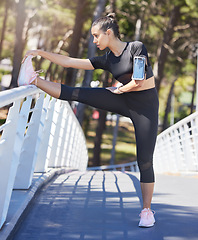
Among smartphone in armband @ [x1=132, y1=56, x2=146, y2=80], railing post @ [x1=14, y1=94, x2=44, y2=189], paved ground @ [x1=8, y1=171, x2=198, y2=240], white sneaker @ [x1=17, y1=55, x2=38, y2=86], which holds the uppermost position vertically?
smartphone in armband @ [x1=132, y1=56, x2=146, y2=80]

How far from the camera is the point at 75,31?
2508 cm

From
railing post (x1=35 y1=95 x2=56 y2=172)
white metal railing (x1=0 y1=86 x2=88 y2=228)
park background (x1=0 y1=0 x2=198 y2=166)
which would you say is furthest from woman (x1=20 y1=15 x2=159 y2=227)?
park background (x1=0 y1=0 x2=198 y2=166)

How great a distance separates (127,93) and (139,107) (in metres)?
0.15

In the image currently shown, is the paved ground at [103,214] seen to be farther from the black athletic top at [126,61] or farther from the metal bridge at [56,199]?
the black athletic top at [126,61]

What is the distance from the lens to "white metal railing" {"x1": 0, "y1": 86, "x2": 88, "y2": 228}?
378cm

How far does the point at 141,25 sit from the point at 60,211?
2401 cm

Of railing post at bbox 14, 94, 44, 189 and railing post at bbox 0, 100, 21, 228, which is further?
railing post at bbox 14, 94, 44, 189

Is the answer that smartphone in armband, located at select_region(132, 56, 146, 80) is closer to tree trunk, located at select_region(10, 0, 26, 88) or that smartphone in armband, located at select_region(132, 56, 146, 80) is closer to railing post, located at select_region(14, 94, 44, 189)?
railing post, located at select_region(14, 94, 44, 189)

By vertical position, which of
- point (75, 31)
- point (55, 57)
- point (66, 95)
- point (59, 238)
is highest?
point (75, 31)

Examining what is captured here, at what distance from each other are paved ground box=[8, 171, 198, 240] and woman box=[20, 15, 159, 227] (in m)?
0.26

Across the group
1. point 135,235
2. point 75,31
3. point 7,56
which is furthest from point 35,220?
point 7,56

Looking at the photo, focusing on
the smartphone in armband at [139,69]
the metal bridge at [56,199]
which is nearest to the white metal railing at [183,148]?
the metal bridge at [56,199]

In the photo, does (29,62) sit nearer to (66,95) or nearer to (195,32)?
(66,95)

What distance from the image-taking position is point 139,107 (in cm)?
→ 442
